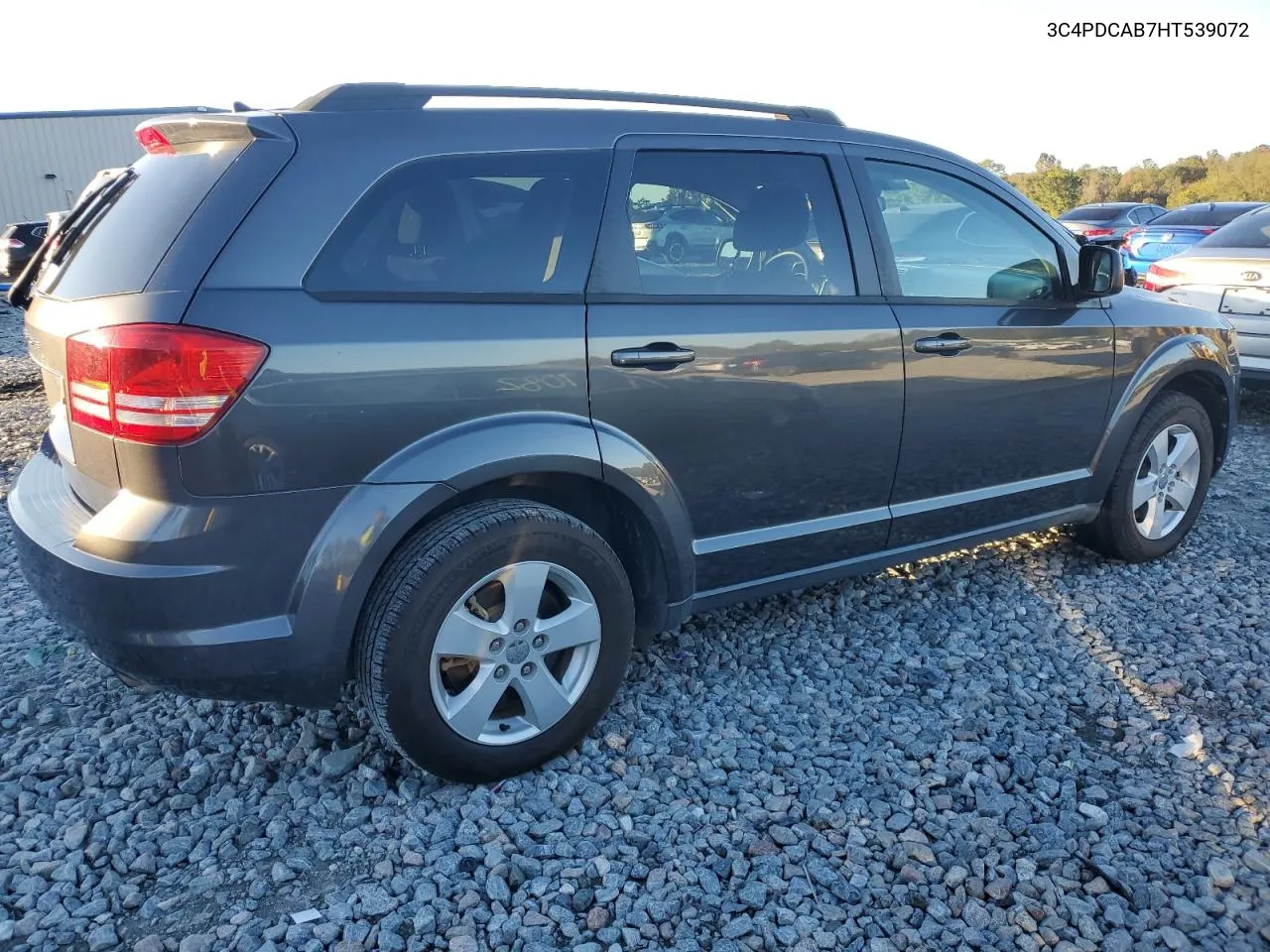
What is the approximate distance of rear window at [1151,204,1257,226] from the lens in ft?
39.7

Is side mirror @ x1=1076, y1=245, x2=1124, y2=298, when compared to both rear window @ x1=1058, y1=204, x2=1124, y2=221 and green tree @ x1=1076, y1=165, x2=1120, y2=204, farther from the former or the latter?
green tree @ x1=1076, y1=165, x2=1120, y2=204

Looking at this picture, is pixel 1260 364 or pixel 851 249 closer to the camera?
pixel 851 249

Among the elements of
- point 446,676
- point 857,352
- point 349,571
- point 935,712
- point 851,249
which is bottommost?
point 935,712

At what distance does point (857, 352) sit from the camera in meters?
3.12

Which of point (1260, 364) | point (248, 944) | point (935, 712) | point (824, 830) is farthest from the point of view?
point (1260, 364)

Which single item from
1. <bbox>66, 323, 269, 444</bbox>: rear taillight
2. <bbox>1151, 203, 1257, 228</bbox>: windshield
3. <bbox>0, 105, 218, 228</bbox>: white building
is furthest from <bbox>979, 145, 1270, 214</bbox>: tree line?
<bbox>66, 323, 269, 444</bbox>: rear taillight

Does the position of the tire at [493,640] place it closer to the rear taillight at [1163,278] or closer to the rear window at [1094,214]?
the rear taillight at [1163,278]

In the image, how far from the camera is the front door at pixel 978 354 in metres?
3.32

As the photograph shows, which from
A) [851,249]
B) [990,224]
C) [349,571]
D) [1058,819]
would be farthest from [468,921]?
[990,224]

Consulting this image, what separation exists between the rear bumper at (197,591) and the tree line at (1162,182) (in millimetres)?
35165

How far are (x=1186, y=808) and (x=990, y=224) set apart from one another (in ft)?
7.04

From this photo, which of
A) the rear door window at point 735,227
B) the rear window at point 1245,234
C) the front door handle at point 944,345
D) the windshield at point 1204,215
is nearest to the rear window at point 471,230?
the rear door window at point 735,227

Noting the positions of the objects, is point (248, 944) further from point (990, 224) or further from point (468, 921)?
point (990, 224)

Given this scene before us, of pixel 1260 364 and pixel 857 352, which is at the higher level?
pixel 857 352
